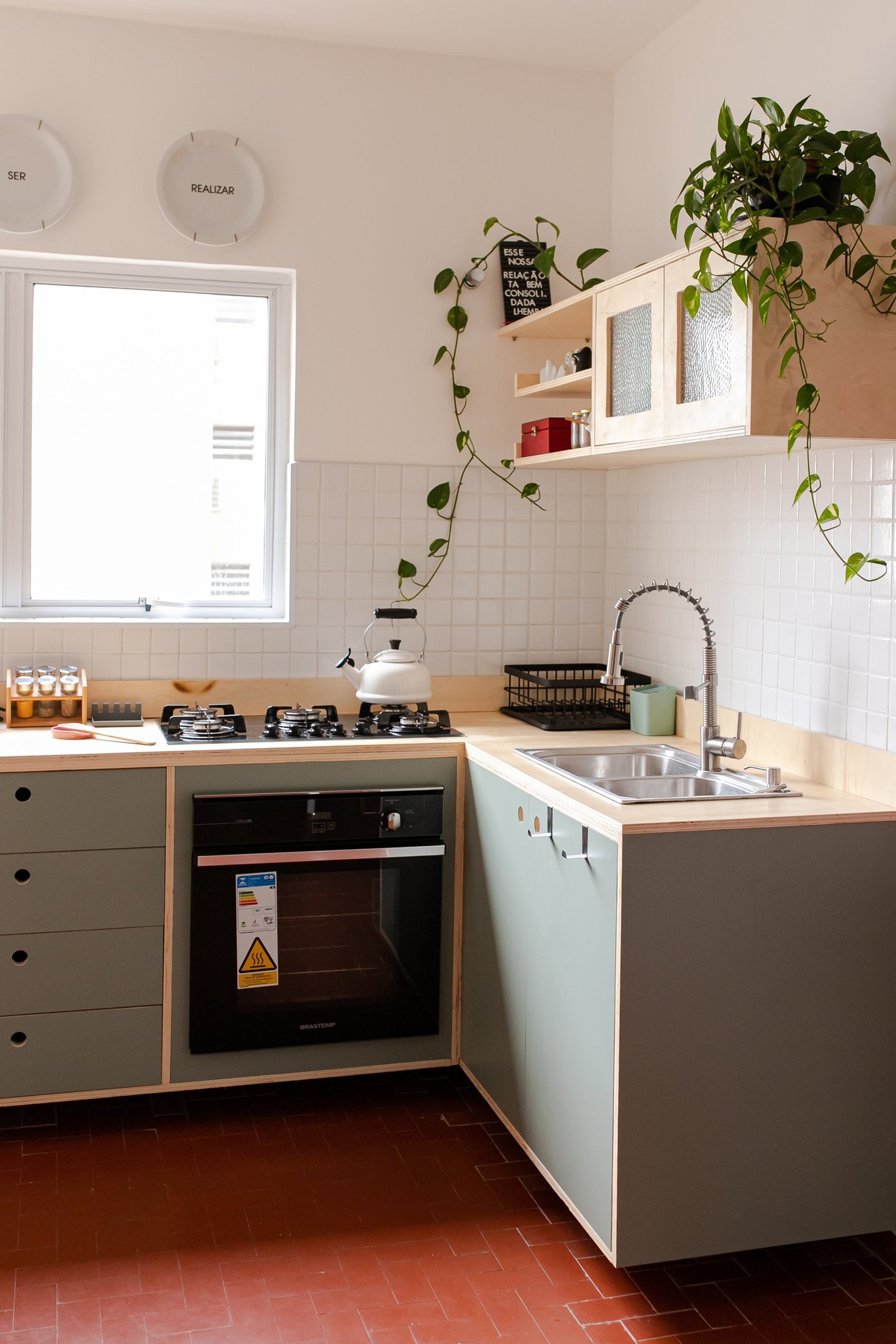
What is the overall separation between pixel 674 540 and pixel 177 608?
1426 millimetres

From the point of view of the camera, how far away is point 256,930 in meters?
3.09

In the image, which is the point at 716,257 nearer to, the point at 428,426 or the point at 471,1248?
the point at 428,426

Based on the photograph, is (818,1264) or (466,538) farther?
(466,538)

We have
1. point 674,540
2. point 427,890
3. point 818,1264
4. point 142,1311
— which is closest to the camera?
point 142,1311

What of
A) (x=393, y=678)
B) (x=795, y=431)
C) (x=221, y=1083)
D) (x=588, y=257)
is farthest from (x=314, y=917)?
(x=588, y=257)

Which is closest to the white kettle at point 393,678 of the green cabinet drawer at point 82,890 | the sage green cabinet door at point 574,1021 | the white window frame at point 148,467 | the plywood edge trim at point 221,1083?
the white window frame at point 148,467

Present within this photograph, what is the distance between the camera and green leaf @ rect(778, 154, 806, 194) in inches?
90.2

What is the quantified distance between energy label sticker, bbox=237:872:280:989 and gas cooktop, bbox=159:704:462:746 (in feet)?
1.14

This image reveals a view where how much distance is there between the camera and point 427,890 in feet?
10.6

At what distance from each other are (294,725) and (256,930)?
1.73 ft

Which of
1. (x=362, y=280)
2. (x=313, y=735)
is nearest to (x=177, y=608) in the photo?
(x=313, y=735)

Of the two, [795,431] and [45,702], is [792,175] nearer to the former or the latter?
[795,431]

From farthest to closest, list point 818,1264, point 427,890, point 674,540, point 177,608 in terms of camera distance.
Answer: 1. point 177,608
2. point 674,540
3. point 427,890
4. point 818,1264

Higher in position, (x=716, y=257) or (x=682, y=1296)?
(x=716, y=257)
